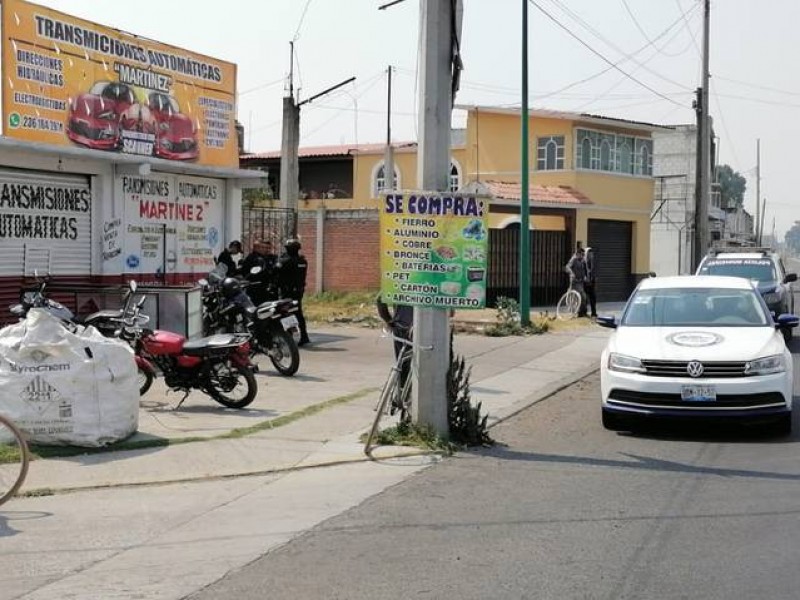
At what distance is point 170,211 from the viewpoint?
16.3 m

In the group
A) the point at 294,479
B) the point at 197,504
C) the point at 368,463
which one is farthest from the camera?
the point at 368,463

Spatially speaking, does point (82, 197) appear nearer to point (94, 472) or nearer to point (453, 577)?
point (94, 472)

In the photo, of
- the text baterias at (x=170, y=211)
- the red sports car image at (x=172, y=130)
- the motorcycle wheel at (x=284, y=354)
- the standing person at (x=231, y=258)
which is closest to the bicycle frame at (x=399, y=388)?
the motorcycle wheel at (x=284, y=354)

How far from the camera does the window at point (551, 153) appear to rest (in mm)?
32188

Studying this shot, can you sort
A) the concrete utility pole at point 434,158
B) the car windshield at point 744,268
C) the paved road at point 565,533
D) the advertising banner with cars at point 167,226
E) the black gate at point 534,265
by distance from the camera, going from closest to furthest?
the paved road at point 565,533, the concrete utility pole at point 434,158, the advertising banner with cars at point 167,226, the car windshield at point 744,268, the black gate at point 534,265

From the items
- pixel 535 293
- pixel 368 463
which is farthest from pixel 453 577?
pixel 535 293

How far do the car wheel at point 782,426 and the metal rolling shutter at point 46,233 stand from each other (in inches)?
398

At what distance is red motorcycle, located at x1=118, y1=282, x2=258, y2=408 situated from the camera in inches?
408

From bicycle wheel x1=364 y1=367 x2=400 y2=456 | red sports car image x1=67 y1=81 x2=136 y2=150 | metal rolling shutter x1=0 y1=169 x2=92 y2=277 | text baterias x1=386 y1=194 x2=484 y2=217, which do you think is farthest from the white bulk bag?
red sports car image x1=67 y1=81 x2=136 y2=150

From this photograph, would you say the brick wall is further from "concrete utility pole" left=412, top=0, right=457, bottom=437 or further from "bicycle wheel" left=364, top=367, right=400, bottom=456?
"bicycle wheel" left=364, top=367, right=400, bottom=456

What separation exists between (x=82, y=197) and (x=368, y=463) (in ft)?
27.7

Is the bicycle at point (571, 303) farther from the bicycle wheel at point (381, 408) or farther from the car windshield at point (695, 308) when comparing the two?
the bicycle wheel at point (381, 408)

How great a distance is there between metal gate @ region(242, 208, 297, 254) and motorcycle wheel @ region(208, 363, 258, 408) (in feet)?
40.9

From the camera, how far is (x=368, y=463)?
8.20 meters
